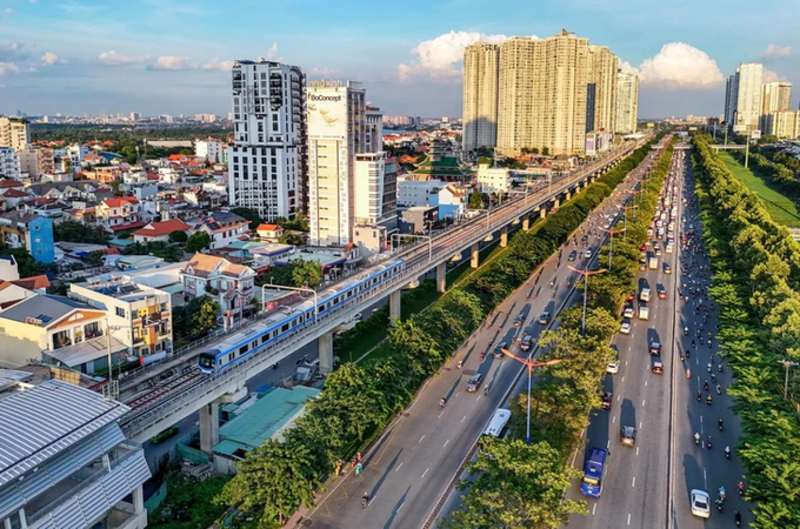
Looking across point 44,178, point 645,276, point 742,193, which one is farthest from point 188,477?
point 44,178

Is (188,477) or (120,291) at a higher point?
(120,291)

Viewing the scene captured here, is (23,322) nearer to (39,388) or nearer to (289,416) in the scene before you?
(39,388)

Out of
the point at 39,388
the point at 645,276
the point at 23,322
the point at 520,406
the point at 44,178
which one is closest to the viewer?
the point at 39,388

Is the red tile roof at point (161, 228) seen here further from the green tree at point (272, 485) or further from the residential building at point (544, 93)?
the residential building at point (544, 93)

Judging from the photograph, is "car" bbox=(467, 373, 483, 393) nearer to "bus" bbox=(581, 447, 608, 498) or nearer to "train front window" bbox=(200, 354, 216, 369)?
"bus" bbox=(581, 447, 608, 498)

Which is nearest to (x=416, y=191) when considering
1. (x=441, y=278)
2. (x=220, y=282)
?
(x=441, y=278)

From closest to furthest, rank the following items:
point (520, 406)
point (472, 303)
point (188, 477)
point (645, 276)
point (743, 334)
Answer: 1. point (188, 477)
2. point (520, 406)
3. point (743, 334)
4. point (472, 303)
5. point (645, 276)

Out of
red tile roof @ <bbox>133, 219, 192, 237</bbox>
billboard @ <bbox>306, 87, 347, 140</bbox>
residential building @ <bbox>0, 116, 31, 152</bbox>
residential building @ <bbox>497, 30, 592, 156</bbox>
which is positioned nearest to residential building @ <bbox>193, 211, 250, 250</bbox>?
red tile roof @ <bbox>133, 219, 192, 237</bbox>

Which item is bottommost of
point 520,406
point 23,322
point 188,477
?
point 188,477
